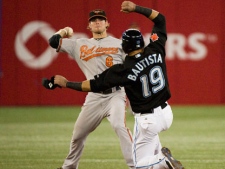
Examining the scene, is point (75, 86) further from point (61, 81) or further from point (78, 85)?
point (61, 81)

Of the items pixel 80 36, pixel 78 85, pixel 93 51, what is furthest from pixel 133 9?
pixel 80 36

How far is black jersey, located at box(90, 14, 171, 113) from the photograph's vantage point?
301 inches

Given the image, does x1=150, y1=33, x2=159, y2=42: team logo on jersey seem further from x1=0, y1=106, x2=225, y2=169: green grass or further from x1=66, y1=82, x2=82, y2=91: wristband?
x1=0, y1=106, x2=225, y2=169: green grass

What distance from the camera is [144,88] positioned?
303 inches

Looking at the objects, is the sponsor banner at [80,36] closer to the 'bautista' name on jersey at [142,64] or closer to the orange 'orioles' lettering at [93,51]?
the orange 'orioles' lettering at [93,51]

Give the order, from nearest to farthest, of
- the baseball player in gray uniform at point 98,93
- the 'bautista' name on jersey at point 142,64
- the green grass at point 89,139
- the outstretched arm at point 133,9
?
the 'bautista' name on jersey at point 142,64, the outstretched arm at point 133,9, the baseball player in gray uniform at point 98,93, the green grass at point 89,139

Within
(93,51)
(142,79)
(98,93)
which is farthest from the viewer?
(93,51)

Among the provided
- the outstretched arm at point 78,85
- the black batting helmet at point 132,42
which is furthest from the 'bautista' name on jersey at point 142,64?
the outstretched arm at point 78,85

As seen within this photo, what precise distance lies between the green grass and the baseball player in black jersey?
233cm

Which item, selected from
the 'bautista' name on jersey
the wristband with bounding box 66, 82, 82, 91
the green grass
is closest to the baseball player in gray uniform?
the green grass

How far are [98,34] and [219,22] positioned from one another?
11.5 meters

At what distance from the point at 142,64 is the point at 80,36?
12567 millimetres

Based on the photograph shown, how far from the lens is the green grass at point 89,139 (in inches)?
→ 417

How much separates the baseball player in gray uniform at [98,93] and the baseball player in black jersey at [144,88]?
112cm
